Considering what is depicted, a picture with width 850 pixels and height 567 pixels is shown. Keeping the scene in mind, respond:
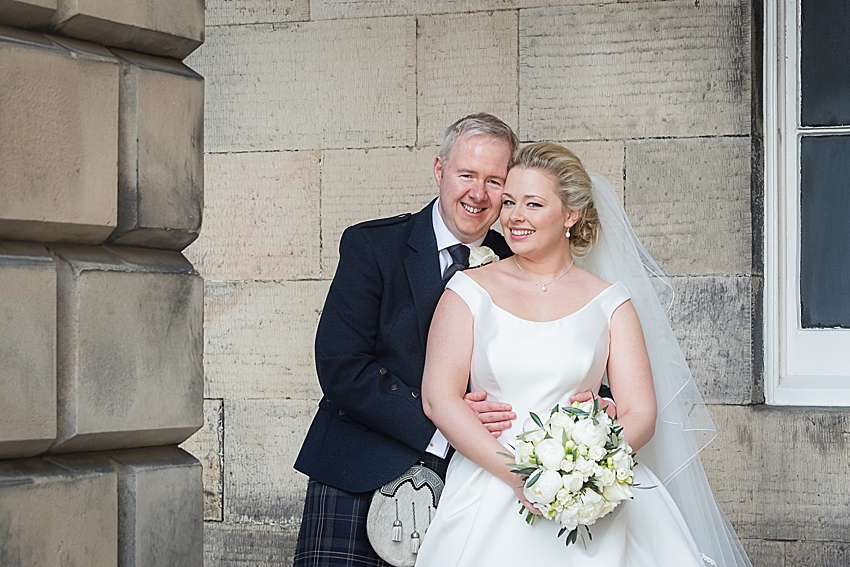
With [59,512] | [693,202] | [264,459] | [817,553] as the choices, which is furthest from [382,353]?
[817,553]

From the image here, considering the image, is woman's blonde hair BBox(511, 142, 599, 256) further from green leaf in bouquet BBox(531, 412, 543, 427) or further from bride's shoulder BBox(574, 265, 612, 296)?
green leaf in bouquet BBox(531, 412, 543, 427)

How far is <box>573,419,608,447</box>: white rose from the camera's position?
7.30 ft

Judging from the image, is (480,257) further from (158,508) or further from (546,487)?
(158,508)

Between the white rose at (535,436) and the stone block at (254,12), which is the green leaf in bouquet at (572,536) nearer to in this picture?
the white rose at (535,436)

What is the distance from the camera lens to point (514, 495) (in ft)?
8.23

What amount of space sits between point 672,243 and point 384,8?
5.09ft

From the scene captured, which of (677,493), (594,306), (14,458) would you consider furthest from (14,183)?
(677,493)

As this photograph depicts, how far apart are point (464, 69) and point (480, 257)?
4.62ft

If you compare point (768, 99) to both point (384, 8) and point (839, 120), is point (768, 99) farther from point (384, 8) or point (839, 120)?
point (384, 8)

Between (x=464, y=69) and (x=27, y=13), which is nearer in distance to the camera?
(x=27, y=13)

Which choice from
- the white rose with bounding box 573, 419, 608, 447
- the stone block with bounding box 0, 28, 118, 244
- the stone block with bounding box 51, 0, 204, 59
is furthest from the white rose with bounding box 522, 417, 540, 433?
the stone block with bounding box 51, 0, 204, 59

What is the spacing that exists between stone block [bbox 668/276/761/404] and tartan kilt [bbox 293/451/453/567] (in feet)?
4.73

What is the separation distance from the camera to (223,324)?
4.09 m

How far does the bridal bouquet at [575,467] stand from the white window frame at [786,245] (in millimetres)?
1720
